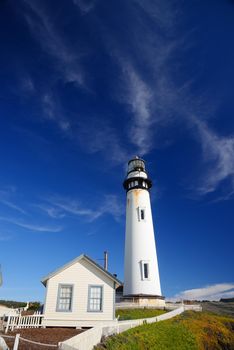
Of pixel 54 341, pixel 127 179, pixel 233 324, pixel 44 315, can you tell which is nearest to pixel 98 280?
pixel 44 315

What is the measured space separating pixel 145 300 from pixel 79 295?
1216 cm

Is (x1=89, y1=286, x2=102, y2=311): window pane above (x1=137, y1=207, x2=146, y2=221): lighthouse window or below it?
below

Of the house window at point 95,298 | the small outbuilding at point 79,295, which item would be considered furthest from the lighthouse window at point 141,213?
the house window at point 95,298

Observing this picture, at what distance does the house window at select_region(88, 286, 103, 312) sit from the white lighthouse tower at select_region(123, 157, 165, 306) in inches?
429

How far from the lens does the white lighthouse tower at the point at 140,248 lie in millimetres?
28656

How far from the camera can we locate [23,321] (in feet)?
53.2

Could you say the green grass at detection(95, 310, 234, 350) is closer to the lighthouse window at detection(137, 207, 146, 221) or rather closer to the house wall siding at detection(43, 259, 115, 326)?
the house wall siding at detection(43, 259, 115, 326)

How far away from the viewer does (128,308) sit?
86.6 ft

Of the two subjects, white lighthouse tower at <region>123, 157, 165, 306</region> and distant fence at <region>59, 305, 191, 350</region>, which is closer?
distant fence at <region>59, 305, 191, 350</region>

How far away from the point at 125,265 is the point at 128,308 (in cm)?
541

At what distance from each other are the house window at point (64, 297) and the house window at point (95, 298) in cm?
129

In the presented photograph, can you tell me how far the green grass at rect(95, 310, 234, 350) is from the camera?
44.0 feet

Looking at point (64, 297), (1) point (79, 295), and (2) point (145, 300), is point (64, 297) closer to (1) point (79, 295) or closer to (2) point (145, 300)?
(1) point (79, 295)

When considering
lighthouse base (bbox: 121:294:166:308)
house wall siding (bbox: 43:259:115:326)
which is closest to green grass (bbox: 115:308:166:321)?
lighthouse base (bbox: 121:294:166:308)
